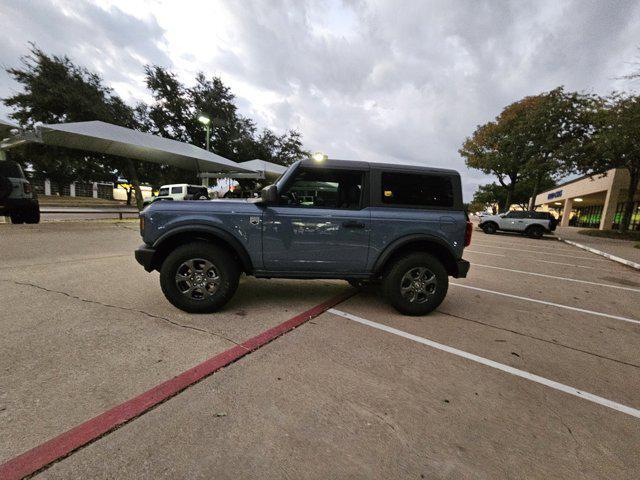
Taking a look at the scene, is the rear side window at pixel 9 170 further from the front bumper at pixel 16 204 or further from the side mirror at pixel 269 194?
the side mirror at pixel 269 194

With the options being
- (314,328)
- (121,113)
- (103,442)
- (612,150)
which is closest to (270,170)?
(121,113)

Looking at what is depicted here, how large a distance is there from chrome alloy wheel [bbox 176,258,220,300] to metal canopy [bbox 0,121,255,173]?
9070 millimetres

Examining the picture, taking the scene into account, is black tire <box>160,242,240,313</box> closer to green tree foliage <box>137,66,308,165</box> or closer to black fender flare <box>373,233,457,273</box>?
black fender flare <box>373,233,457,273</box>

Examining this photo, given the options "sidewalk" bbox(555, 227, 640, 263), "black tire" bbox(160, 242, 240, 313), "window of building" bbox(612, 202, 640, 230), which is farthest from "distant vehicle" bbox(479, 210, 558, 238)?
"black tire" bbox(160, 242, 240, 313)

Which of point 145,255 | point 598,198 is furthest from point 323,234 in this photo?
point 598,198

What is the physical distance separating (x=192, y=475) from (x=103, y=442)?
0.59m

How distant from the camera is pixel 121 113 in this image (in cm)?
2092

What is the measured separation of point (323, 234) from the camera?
135 inches

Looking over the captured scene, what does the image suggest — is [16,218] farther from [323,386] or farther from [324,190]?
[323,386]

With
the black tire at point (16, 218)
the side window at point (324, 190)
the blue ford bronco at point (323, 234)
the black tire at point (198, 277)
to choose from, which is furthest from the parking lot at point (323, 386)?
the black tire at point (16, 218)

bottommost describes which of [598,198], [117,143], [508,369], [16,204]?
[508,369]

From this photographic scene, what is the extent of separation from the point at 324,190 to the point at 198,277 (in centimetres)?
183

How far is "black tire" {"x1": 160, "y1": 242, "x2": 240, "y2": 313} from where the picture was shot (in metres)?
3.23

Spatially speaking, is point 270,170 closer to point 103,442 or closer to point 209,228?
point 209,228
